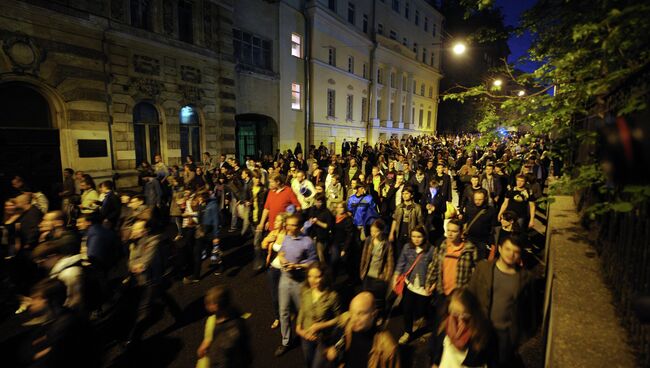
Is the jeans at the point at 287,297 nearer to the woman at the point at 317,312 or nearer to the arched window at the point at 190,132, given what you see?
the woman at the point at 317,312

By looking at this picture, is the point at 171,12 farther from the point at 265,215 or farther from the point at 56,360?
the point at 56,360

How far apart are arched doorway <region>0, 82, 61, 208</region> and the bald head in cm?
1185

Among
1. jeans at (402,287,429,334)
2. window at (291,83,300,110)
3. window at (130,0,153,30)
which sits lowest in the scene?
jeans at (402,287,429,334)

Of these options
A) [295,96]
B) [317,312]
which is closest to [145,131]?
[295,96]

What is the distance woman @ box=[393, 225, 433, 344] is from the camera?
4590mm

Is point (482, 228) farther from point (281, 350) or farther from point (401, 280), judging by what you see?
point (281, 350)

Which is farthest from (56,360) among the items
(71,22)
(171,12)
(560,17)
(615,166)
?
(171,12)

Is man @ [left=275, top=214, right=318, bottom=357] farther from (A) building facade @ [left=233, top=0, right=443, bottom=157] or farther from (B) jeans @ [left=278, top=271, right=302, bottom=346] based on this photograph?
(A) building facade @ [left=233, top=0, right=443, bottom=157]

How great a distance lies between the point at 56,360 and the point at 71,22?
41.3 feet

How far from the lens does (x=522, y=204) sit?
6648mm

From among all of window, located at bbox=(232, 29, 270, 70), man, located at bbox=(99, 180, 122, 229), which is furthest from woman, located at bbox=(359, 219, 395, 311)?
window, located at bbox=(232, 29, 270, 70)

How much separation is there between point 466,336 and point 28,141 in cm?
1412

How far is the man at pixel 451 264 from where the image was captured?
4199 millimetres

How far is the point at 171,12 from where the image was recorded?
47.9 feet
